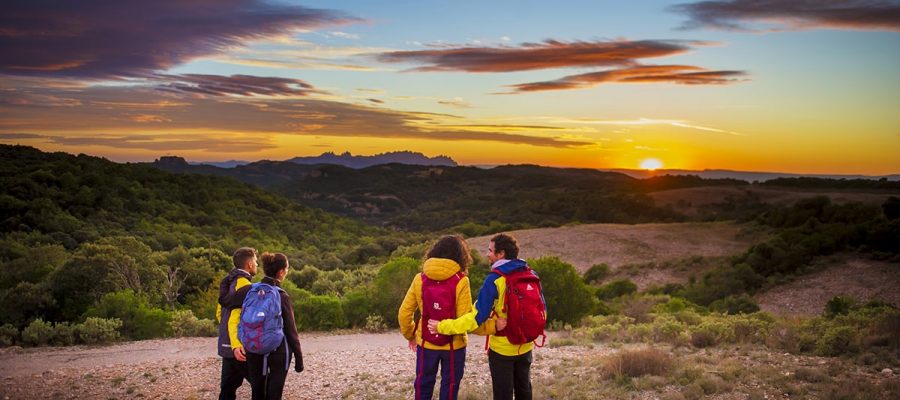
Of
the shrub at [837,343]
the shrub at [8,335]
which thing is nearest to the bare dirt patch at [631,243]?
the shrub at [837,343]

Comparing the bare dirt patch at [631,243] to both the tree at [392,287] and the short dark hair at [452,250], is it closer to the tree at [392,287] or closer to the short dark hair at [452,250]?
the tree at [392,287]

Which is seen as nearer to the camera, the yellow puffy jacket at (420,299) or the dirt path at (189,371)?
the yellow puffy jacket at (420,299)

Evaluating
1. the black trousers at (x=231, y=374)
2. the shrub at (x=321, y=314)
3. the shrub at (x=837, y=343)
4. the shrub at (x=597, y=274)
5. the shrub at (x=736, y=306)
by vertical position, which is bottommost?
the shrub at (x=597, y=274)

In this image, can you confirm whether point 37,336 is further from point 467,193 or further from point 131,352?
point 467,193

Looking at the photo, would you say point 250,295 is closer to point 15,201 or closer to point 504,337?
point 504,337

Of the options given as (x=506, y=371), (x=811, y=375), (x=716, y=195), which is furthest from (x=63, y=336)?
(x=716, y=195)

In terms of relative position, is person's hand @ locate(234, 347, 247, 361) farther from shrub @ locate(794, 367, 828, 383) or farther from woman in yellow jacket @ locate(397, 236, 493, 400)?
shrub @ locate(794, 367, 828, 383)

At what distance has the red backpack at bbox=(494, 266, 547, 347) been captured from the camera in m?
4.47

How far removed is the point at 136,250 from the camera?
64.5 ft

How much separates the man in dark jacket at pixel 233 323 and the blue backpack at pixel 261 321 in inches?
5.0

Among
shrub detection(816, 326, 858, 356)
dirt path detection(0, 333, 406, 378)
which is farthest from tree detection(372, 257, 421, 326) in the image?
shrub detection(816, 326, 858, 356)

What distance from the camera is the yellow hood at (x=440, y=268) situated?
179 inches

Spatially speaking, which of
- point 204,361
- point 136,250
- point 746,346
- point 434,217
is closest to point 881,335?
point 746,346

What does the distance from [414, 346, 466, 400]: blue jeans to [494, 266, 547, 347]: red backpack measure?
0.53 m
